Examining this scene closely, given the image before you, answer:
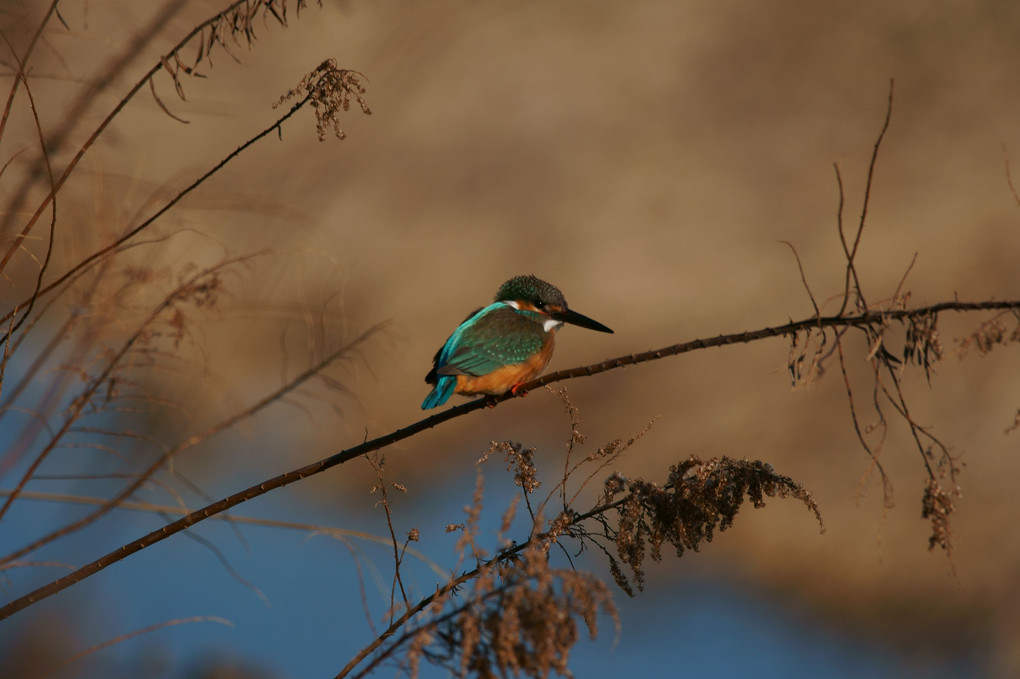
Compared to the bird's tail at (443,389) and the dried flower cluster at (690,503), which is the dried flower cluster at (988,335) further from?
the bird's tail at (443,389)

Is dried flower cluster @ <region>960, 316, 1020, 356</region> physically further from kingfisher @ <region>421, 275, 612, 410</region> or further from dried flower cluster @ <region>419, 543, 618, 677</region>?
kingfisher @ <region>421, 275, 612, 410</region>

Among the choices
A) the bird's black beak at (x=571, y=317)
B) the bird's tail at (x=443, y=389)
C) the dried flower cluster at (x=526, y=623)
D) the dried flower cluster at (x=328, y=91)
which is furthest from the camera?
the bird's black beak at (x=571, y=317)

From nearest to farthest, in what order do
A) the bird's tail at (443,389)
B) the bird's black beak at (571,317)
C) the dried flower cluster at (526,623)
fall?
the dried flower cluster at (526,623) < the bird's tail at (443,389) < the bird's black beak at (571,317)

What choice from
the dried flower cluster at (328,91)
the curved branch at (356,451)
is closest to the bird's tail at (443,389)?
the curved branch at (356,451)

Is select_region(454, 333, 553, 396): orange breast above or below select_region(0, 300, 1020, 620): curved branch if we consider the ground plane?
above

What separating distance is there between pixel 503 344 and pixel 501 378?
133 millimetres

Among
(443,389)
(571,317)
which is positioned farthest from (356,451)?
(571,317)

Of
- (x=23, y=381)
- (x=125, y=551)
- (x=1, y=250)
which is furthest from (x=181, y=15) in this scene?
(x=125, y=551)

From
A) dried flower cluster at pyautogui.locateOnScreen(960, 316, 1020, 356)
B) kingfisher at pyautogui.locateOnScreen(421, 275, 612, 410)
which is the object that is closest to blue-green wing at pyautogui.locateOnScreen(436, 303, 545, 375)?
kingfisher at pyautogui.locateOnScreen(421, 275, 612, 410)

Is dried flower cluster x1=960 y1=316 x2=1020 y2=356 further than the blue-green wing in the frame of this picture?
No

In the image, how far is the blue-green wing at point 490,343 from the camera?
3148mm

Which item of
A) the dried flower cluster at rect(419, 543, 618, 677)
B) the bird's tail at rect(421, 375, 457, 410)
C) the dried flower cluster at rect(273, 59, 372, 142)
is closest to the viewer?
the dried flower cluster at rect(419, 543, 618, 677)

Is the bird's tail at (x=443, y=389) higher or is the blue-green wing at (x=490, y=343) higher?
the blue-green wing at (x=490, y=343)

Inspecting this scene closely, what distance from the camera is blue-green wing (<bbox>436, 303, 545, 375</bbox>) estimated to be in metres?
3.15
